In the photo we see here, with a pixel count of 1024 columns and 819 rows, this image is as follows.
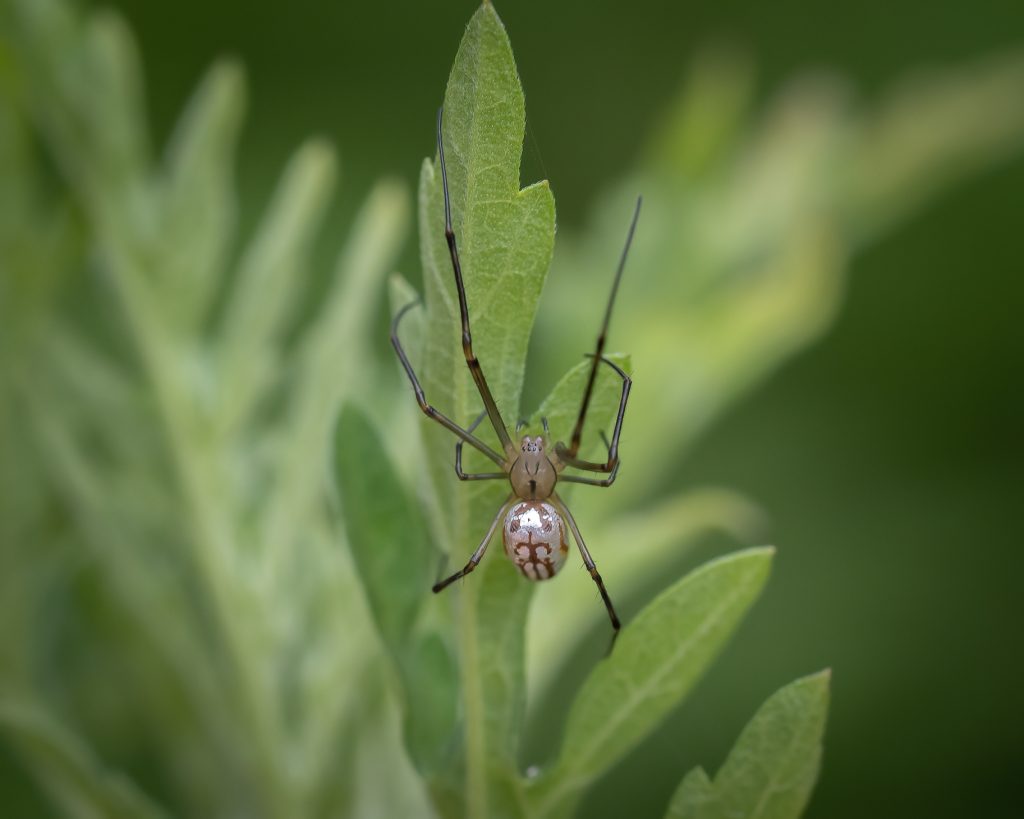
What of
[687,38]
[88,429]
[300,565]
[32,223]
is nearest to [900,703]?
[300,565]

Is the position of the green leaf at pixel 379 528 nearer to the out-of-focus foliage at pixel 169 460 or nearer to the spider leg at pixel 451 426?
the spider leg at pixel 451 426

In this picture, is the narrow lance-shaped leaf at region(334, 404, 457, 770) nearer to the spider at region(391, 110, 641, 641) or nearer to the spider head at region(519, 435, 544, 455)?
the spider at region(391, 110, 641, 641)

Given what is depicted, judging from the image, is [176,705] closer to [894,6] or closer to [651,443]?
[651,443]

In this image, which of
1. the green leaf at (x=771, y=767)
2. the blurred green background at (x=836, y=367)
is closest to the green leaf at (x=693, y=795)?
the green leaf at (x=771, y=767)

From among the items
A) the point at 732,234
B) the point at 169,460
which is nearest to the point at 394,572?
the point at 169,460

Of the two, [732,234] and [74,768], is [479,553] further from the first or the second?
[732,234]

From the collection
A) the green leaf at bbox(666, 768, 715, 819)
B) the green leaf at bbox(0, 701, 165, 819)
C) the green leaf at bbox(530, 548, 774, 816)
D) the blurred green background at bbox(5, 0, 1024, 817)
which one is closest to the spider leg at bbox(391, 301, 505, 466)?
the green leaf at bbox(530, 548, 774, 816)
